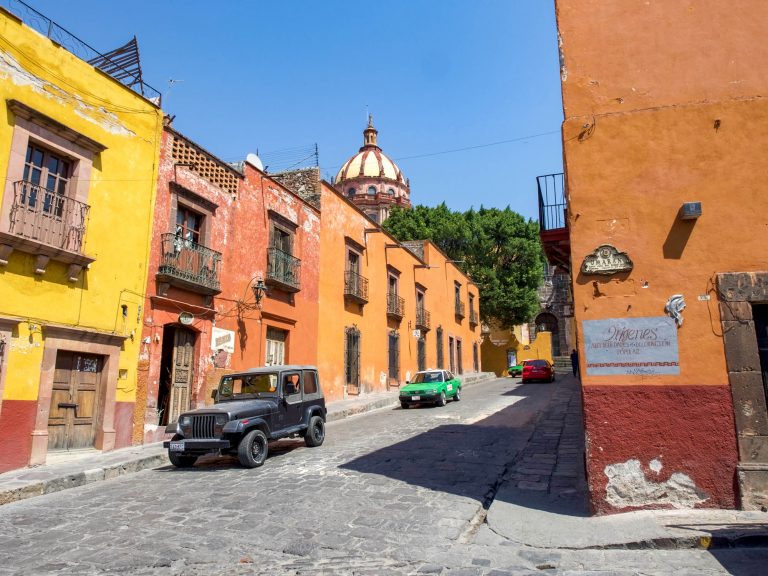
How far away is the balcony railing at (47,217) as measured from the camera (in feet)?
28.9

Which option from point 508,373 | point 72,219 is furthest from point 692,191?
point 508,373

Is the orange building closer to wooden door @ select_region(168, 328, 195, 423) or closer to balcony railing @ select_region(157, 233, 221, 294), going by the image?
balcony railing @ select_region(157, 233, 221, 294)

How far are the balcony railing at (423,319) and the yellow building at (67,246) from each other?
17014 millimetres

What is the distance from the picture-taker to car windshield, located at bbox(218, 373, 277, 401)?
9.91 meters

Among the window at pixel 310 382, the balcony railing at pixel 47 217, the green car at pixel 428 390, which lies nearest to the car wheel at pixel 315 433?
the window at pixel 310 382

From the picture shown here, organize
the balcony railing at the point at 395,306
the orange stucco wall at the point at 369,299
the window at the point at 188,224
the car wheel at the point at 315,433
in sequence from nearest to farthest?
1. the car wheel at the point at 315,433
2. the window at the point at 188,224
3. the orange stucco wall at the point at 369,299
4. the balcony railing at the point at 395,306

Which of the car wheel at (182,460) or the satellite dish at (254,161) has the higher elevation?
the satellite dish at (254,161)

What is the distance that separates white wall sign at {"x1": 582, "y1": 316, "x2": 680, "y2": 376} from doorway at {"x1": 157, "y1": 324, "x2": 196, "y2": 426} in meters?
9.35

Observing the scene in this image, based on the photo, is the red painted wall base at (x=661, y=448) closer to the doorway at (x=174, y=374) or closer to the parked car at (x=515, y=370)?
the doorway at (x=174, y=374)

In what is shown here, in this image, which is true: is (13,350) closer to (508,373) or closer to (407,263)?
(407,263)

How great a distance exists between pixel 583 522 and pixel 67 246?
9.32 m

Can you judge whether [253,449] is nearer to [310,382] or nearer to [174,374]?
[310,382]

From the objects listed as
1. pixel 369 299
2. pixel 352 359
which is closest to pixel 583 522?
pixel 352 359

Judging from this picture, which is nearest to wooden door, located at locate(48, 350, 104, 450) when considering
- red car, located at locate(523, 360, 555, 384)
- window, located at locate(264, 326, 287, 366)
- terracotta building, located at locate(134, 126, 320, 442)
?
terracotta building, located at locate(134, 126, 320, 442)
